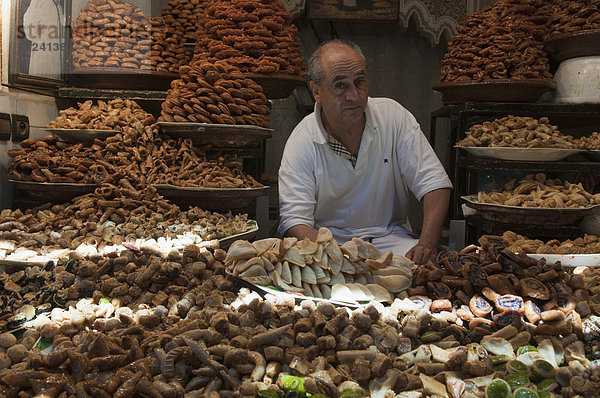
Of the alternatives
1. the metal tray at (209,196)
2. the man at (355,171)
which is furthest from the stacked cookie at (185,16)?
the metal tray at (209,196)

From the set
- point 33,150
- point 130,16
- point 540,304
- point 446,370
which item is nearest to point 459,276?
point 540,304

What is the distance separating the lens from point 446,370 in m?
1.08

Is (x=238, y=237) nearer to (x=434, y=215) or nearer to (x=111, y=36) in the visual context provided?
(x=434, y=215)

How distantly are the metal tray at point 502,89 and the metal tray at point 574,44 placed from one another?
0.18m

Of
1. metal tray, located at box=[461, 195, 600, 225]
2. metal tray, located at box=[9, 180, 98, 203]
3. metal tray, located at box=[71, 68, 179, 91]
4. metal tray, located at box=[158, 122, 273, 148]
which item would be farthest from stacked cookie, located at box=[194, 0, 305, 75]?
metal tray, located at box=[461, 195, 600, 225]

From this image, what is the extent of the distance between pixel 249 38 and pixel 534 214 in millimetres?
1717

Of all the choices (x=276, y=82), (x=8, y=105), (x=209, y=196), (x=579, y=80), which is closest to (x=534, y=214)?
(x=579, y=80)

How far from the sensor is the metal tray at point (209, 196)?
2.39 m

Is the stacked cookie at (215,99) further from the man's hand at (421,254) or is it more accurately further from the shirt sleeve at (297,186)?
the man's hand at (421,254)

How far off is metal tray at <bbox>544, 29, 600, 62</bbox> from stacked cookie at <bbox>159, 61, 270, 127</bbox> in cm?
156

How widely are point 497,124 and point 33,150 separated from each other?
221 centimetres

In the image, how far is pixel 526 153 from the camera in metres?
2.64

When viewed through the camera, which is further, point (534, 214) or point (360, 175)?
point (360, 175)

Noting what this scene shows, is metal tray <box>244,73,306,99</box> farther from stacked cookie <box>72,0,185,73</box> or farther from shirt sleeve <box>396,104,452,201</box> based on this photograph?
shirt sleeve <box>396,104,452,201</box>
